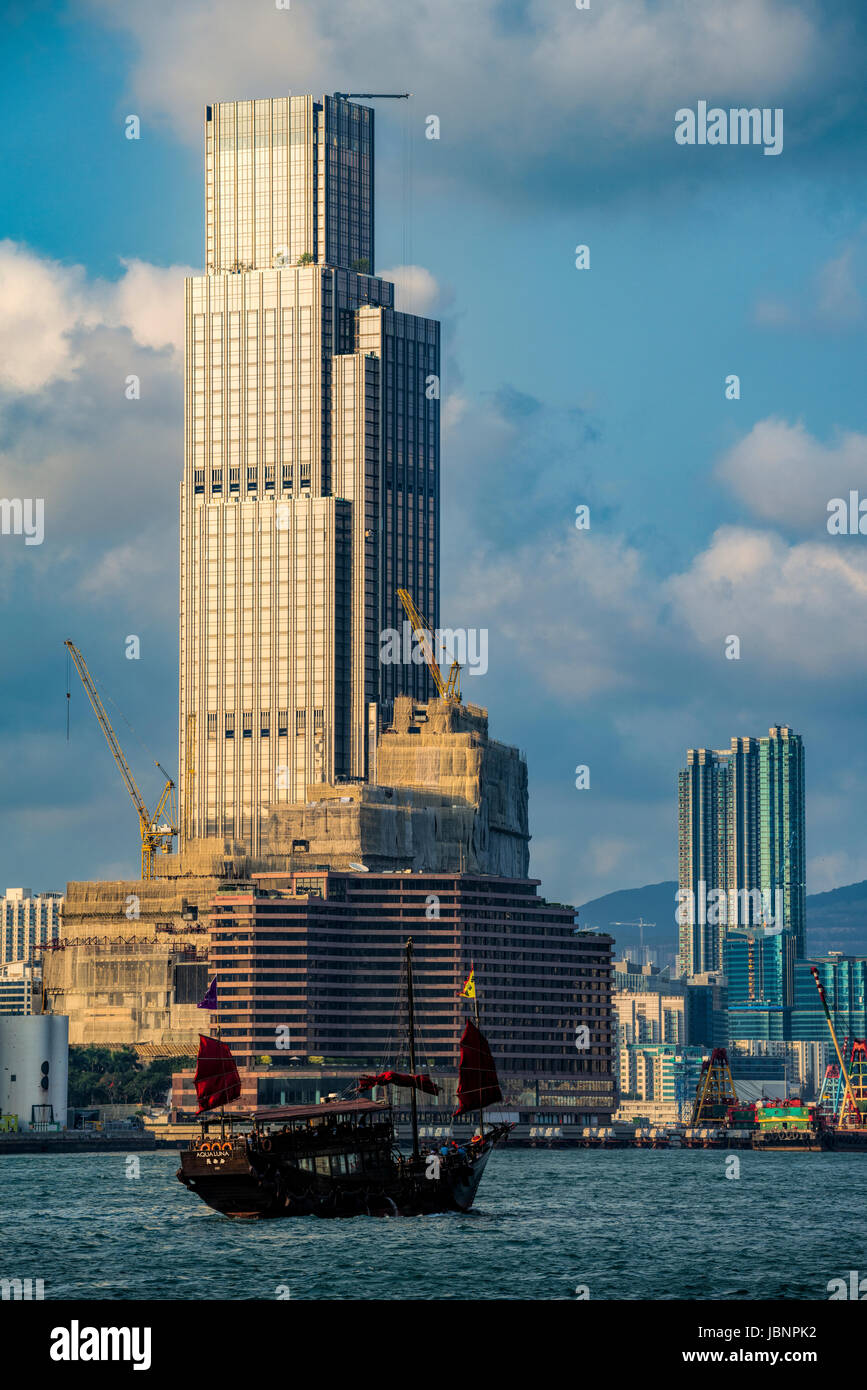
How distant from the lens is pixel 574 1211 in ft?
529

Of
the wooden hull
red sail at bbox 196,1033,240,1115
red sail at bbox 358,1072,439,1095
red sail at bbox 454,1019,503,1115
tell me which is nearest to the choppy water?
the wooden hull

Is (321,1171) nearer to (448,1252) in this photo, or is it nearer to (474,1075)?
(448,1252)

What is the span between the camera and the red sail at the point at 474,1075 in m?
163

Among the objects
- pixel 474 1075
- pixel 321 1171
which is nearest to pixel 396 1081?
pixel 474 1075

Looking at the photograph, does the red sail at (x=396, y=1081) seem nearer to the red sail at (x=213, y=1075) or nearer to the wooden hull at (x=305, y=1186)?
the wooden hull at (x=305, y=1186)

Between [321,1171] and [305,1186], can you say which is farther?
[321,1171]

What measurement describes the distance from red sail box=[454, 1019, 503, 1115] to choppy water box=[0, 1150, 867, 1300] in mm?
7943

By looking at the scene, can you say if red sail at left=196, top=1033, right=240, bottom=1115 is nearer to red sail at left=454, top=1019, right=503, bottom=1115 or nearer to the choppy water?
the choppy water

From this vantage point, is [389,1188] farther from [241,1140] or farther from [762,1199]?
[762,1199]

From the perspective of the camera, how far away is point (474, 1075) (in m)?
164

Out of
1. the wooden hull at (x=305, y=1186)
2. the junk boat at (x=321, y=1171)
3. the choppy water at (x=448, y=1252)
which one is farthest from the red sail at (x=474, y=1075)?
the wooden hull at (x=305, y=1186)

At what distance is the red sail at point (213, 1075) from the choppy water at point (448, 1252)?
7780 millimetres

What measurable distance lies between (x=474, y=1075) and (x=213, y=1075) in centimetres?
1960
